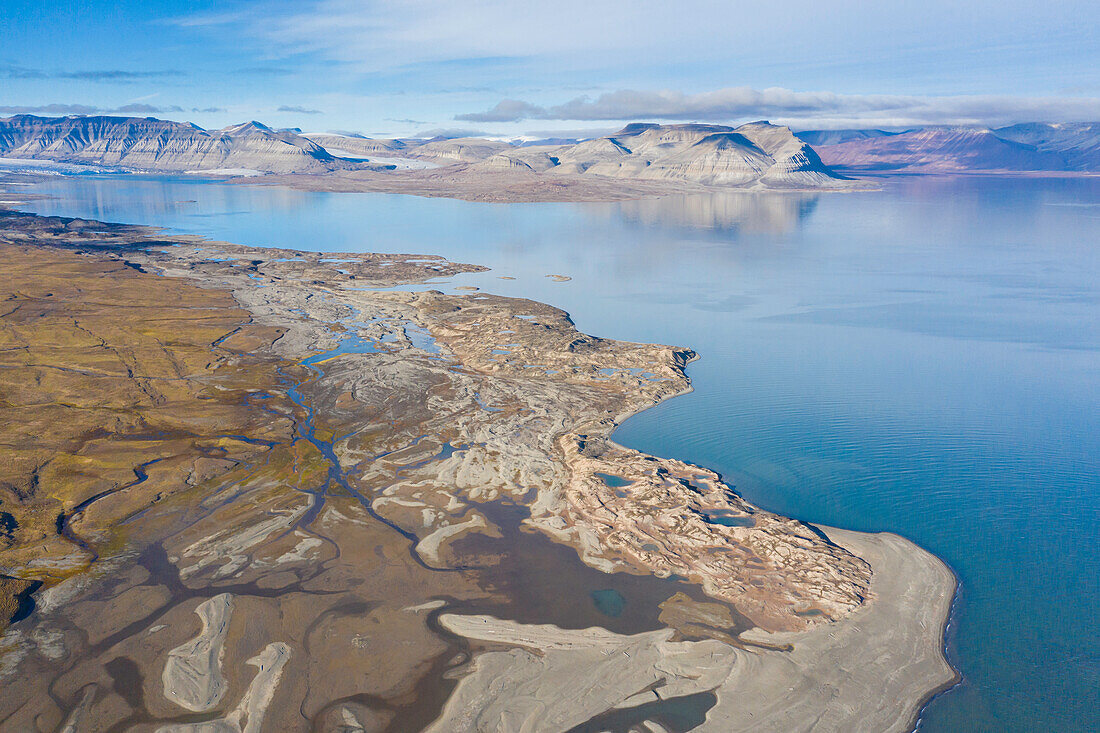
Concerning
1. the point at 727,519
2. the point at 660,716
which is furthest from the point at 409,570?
the point at 727,519

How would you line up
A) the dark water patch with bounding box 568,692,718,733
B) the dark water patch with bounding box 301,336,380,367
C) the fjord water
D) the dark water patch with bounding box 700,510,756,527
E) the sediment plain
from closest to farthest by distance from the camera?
the dark water patch with bounding box 568,692,718,733 < the sediment plain < the fjord water < the dark water patch with bounding box 700,510,756,527 < the dark water patch with bounding box 301,336,380,367

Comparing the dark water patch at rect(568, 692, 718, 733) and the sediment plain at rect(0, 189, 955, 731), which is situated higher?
the sediment plain at rect(0, 189, 955, 731)

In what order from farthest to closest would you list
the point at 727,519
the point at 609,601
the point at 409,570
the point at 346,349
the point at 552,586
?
1. the point at 346,349
2. the point at 727,519
3. the point at 409,570
4. the point at 552,586
5. the point at 609,601

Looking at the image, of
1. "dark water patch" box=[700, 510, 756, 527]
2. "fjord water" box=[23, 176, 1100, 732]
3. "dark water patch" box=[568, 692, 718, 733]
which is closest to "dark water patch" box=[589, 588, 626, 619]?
"dark water patch" box=[568, 692, 718, 733]

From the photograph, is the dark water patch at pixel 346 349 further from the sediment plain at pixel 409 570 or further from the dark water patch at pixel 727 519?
the dark water patch at pixel 727 519

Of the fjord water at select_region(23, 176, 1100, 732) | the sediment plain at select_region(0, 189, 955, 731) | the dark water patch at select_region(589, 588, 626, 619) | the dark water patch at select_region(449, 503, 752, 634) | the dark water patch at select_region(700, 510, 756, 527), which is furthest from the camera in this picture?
the dark water patch at select_region(700, 510, 756, 527)

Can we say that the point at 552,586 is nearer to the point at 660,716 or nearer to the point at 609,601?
the point at 609,601

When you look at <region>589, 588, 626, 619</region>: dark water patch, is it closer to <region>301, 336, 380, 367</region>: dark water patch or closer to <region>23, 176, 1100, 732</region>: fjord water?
<region>23, 176, 1100, 732</region>: fjord water
